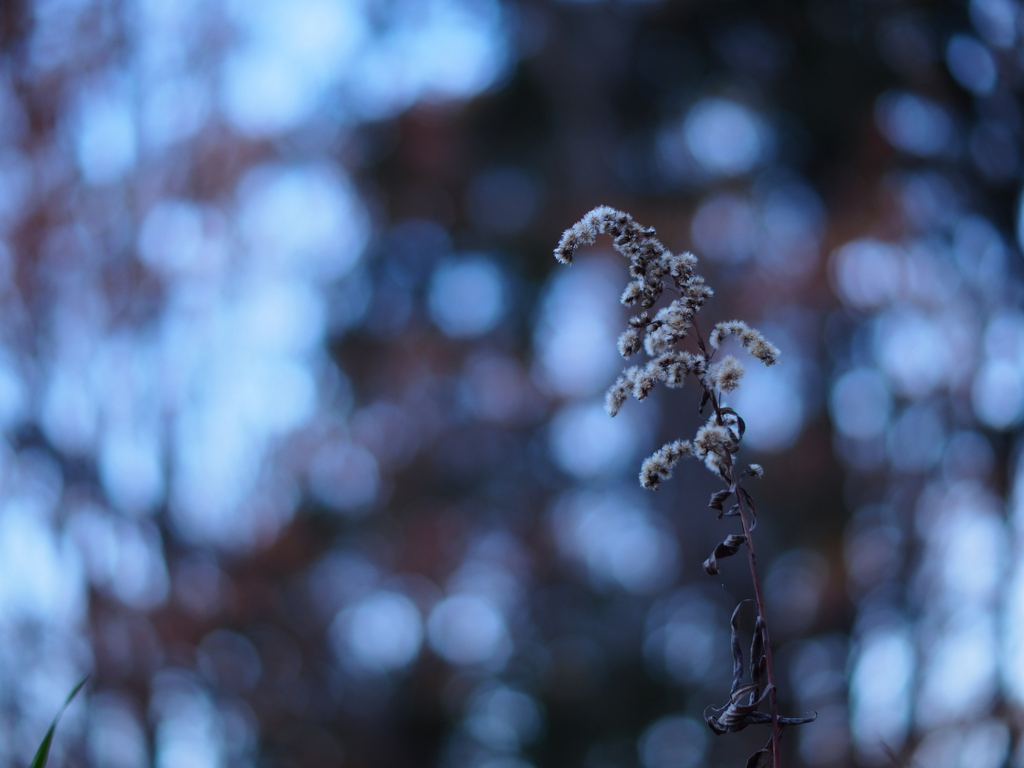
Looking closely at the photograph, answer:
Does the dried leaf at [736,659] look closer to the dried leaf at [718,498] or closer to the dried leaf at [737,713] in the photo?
the dried leaf at [737,713]

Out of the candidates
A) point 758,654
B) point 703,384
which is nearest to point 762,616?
point 758,654

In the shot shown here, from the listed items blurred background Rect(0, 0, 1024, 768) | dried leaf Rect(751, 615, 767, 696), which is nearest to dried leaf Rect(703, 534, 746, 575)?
dried leaf Rect(751, 615, 767, 696)

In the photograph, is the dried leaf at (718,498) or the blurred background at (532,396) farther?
the blurred background at (532,396)

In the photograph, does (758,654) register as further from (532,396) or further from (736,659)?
(532,396)

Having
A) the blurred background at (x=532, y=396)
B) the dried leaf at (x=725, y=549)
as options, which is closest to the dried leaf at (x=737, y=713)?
the dried leaf at (x=725, y=549)

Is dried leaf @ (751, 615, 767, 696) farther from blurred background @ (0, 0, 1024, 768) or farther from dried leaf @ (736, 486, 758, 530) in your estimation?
blurred background @ (0, 0, 1024, 768)

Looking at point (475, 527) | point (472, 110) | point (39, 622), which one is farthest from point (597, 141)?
point (39, 622)

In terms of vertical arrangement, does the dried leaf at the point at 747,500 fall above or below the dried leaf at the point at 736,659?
above

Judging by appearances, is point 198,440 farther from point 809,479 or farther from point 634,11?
point 634,11
